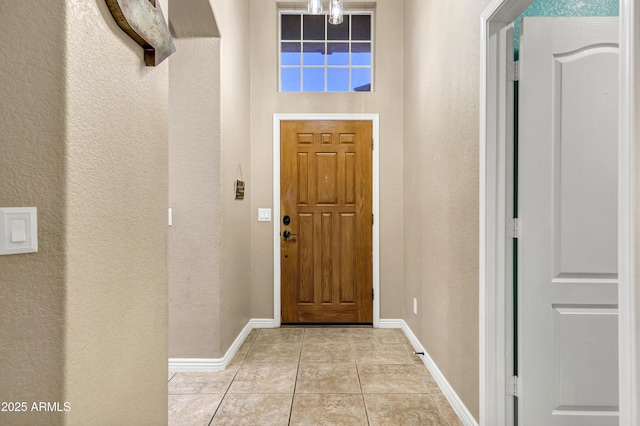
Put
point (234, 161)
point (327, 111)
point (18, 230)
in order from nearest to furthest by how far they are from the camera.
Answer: point (18, 230)
point (234, 161)
point (327, 111)

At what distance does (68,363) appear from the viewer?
103cm

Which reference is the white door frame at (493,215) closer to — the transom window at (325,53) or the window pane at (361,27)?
the transom window at (325,53)

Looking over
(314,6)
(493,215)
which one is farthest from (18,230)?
(314,6)

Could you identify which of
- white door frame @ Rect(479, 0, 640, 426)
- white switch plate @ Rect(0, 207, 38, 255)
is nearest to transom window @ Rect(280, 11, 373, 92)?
white door frame @ Rect(479, 0, 640, 426)

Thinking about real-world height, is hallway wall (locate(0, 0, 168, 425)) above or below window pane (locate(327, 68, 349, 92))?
below

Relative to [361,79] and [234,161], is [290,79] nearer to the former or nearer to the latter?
[361,79]

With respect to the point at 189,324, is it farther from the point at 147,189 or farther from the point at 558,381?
the point at 558,381

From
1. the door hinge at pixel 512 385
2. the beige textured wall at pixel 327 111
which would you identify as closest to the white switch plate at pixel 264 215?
the beige textured wall at pixel 327 111

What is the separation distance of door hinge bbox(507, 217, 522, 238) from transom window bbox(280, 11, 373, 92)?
2.51m

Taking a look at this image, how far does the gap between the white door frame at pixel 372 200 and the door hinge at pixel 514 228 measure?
2.07 m

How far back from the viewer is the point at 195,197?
277 centimetres

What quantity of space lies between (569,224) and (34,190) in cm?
197

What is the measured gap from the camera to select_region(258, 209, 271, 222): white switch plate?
385 centimetres

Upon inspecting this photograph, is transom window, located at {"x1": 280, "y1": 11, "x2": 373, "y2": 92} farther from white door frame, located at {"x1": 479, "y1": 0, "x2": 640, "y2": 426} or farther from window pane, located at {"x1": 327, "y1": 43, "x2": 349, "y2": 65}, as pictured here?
white door frame, located at {"x1": 479, "y1": 0, "x2": 640, "y2": 426}
